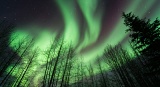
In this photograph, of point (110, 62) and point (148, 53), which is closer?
point (148, 53)

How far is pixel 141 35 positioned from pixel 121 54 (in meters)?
14.7

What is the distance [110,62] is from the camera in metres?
22.0

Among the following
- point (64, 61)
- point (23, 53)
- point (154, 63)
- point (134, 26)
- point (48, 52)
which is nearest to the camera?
point (154, 63)

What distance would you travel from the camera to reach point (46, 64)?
16.3 m

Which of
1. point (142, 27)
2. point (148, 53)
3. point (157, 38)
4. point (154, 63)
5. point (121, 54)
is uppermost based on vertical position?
point (121, 54)

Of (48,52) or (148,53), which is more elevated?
Result: (48,52)

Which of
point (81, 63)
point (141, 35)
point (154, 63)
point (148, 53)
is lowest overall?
point (154, 63)

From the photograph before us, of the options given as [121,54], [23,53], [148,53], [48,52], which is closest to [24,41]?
[23,53]

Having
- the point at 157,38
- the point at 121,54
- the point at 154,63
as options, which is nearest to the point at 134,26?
the point at 157,38

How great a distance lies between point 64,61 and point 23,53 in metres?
9.16

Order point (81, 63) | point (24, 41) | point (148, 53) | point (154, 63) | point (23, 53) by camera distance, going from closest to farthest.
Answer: point (154, 63)
point (148, 53)
point (23, 53)
point (24, 41)
point (81, 63)

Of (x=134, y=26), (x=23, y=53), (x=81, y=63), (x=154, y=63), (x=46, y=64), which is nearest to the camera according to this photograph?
(x=154, y=63)

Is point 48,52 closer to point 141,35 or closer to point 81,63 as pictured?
point 141,35

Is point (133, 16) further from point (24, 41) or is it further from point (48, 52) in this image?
point (24, 41)
